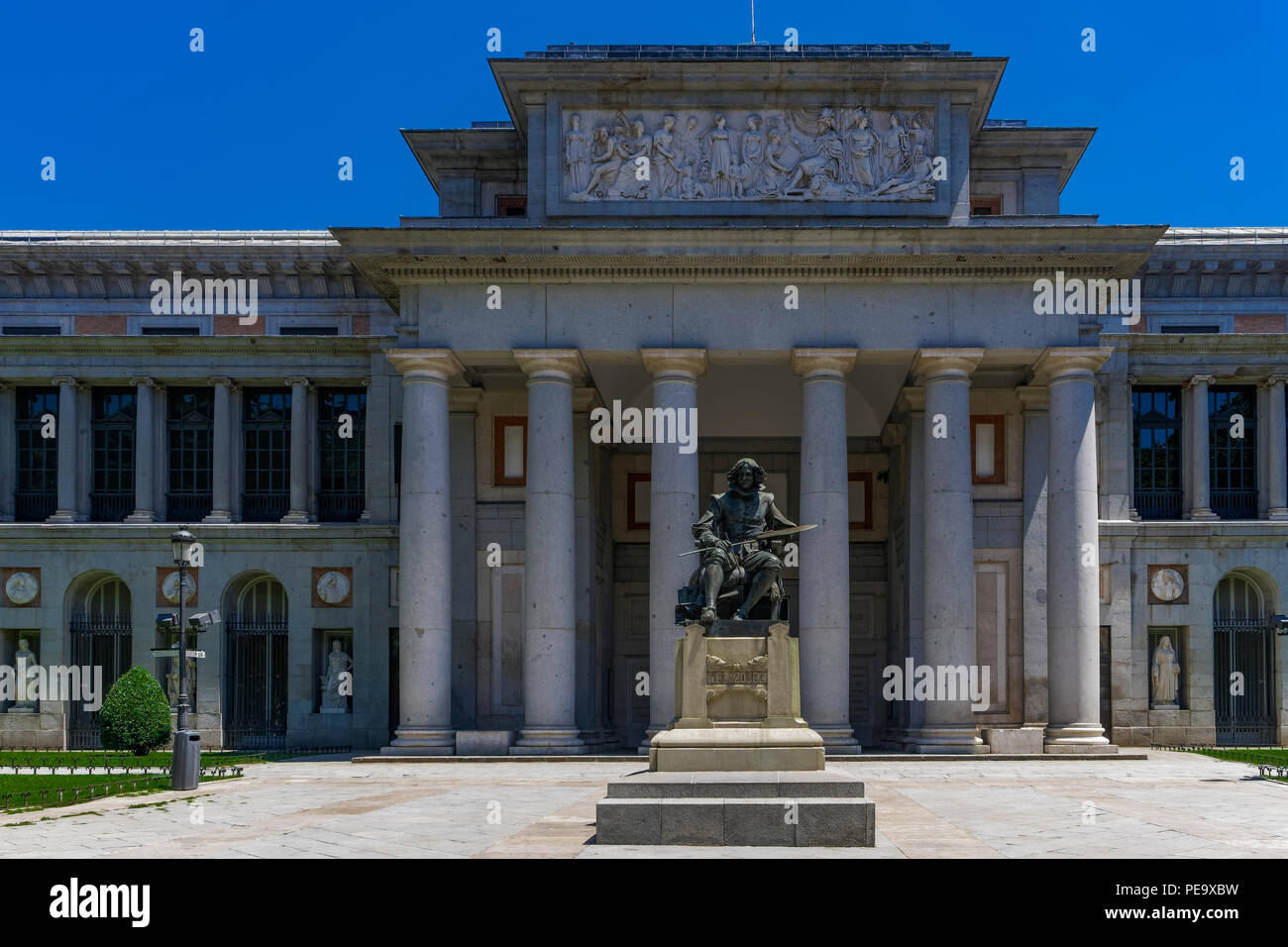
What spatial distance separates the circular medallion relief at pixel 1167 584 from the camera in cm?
4897

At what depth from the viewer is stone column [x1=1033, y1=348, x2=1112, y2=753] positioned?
40.5 m

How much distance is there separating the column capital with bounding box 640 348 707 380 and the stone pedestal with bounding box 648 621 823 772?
1978 centimetres

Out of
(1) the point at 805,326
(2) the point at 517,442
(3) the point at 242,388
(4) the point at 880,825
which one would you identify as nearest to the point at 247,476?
(3) the point at 242,388

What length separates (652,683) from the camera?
3969 cm

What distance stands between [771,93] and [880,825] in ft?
85.7

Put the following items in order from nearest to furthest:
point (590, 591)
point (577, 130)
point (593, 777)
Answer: point (593, 777)
point (577, 130)
point (590, 591)

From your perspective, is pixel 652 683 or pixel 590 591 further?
pixel 590 591

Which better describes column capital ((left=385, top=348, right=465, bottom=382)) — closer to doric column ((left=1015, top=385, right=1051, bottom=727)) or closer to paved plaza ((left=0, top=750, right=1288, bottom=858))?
paved plaza ((left=0, top=750, right=1288, bottom=858))

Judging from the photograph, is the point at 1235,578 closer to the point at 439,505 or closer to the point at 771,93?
the point at 771,93

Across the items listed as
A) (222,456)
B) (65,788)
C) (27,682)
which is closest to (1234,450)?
(222,456)

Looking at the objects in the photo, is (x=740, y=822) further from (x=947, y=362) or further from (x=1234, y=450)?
(x=1234, y=450)

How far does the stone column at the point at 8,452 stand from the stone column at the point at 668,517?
2473cm

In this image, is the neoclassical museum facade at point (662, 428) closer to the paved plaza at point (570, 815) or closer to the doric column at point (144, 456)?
the doric column at point (144, 456)

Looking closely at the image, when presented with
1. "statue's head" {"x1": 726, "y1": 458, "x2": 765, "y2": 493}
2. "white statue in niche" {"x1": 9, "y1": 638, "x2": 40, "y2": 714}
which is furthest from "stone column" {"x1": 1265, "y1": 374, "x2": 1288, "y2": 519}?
"white statue in niche" {"x1": 9, "y1": 638, "x2": 40, "y2": 714}
